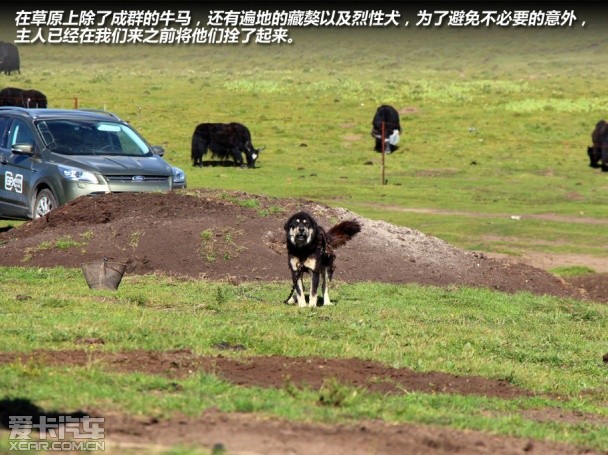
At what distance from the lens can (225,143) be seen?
127ft

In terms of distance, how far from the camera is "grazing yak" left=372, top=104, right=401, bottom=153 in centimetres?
4350

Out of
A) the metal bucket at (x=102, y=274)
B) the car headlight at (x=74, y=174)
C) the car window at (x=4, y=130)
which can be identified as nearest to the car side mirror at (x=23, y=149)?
the car headlight at (x=74, y=174)

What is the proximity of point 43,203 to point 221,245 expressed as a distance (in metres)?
3.94

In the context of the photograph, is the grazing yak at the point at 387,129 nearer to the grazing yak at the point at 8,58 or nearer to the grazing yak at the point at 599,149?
the grazing yak at the point at 599,149

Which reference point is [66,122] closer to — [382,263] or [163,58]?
[382,263]

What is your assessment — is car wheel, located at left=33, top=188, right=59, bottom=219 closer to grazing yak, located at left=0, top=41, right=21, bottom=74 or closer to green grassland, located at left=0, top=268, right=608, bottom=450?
green grassland, located at left=0, top=268, right=608, bottom=450

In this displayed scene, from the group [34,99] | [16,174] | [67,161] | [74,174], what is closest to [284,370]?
[74,174]

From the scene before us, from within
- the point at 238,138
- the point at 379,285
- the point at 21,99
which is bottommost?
the point at 379,285

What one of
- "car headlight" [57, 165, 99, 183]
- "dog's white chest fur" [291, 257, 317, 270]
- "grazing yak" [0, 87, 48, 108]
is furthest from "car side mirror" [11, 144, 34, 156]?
"grazing yak" [0, 87, 48, 108]

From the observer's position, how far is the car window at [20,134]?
66.8 ft

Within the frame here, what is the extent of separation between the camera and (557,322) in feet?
49.3

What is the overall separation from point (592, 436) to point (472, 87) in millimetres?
61269

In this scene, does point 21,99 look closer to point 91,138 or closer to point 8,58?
point 91,138

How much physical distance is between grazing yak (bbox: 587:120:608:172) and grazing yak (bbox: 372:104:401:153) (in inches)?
270
